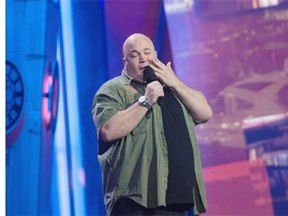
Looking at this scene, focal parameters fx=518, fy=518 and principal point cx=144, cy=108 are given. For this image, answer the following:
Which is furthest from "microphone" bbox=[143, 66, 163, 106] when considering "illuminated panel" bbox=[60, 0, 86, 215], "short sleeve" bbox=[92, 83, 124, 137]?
"illuminated panel" bbox=[60, 0, 86, 215]

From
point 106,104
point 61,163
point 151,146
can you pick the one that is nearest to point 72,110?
point 61,163

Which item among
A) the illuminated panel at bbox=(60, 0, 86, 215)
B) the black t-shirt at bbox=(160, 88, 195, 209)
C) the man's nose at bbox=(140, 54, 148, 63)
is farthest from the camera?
the illuminated panel at bbox=(60, 0, 86, 215)

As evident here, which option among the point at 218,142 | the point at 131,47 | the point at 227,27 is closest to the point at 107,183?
the point at 131,47

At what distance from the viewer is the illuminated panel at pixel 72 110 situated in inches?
109

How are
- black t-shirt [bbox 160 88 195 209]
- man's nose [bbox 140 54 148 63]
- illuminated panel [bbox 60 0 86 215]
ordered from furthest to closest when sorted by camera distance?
1. illuminated panel [bbox 60 0 86 215]
2. man's nose [bbox 140 54 148 63]
3. black t-shirt [bbox 160 88 195 209]

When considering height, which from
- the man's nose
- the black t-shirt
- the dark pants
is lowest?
the dark pants

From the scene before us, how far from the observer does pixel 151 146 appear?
1.55 m

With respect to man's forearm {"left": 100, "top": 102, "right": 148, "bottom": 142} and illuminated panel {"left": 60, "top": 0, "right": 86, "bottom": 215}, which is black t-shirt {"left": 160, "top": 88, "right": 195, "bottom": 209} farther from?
illuminated panel {"left": 60, "top": 0, "right": 86, "bottom": 215}

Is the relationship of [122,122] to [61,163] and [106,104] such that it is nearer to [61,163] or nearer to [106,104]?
[106,104]

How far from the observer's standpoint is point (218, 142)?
2576mm

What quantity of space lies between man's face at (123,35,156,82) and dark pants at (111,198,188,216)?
0.40 metres

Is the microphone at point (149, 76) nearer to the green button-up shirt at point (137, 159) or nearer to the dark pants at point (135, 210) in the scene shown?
the green button-up shirt at point (137, 159)

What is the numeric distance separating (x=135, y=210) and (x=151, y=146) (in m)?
0.19

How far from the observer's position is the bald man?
1.51 meters
